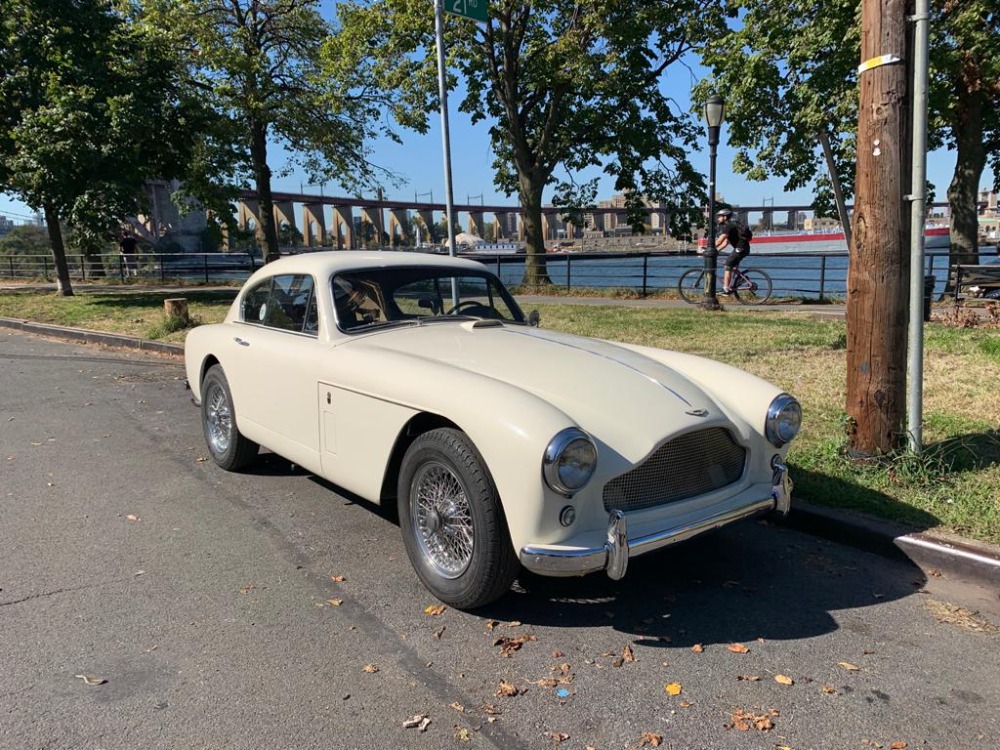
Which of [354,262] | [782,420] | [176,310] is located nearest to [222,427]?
[354,262]

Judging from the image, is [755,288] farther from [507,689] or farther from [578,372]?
[507,689]

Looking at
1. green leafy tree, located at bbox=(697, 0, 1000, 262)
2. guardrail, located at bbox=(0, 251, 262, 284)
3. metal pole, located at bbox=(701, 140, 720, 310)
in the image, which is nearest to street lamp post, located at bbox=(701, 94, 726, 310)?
metal pole, located at bbox=(701, 140, 720, 310)

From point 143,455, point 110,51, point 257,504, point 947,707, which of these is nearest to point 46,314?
point 110,51

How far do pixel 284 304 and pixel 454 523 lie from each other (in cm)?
231

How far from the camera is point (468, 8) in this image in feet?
24.8

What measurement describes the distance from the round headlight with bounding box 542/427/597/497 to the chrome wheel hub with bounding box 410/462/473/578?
484mm

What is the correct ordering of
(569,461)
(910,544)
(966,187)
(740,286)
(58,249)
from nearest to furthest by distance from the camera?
(569,461)
(910,544)
(740,286)
(58,249)
(966,187)

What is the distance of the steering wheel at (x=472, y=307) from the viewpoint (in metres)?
4.84

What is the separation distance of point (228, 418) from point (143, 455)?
41.1 inches

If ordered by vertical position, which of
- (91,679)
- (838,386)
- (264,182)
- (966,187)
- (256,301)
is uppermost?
(264,182)

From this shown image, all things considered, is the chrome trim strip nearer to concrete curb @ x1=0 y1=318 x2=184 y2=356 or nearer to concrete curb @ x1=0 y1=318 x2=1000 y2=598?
concrete curb @ x1=0 y1=318 x2=1000 y2=598

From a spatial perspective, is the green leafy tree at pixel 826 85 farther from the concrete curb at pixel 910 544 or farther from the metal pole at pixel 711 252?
Answer: the concrete curb at pixel 910 544

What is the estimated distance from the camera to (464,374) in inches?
134

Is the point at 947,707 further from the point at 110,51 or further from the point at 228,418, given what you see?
the point at 110,51
